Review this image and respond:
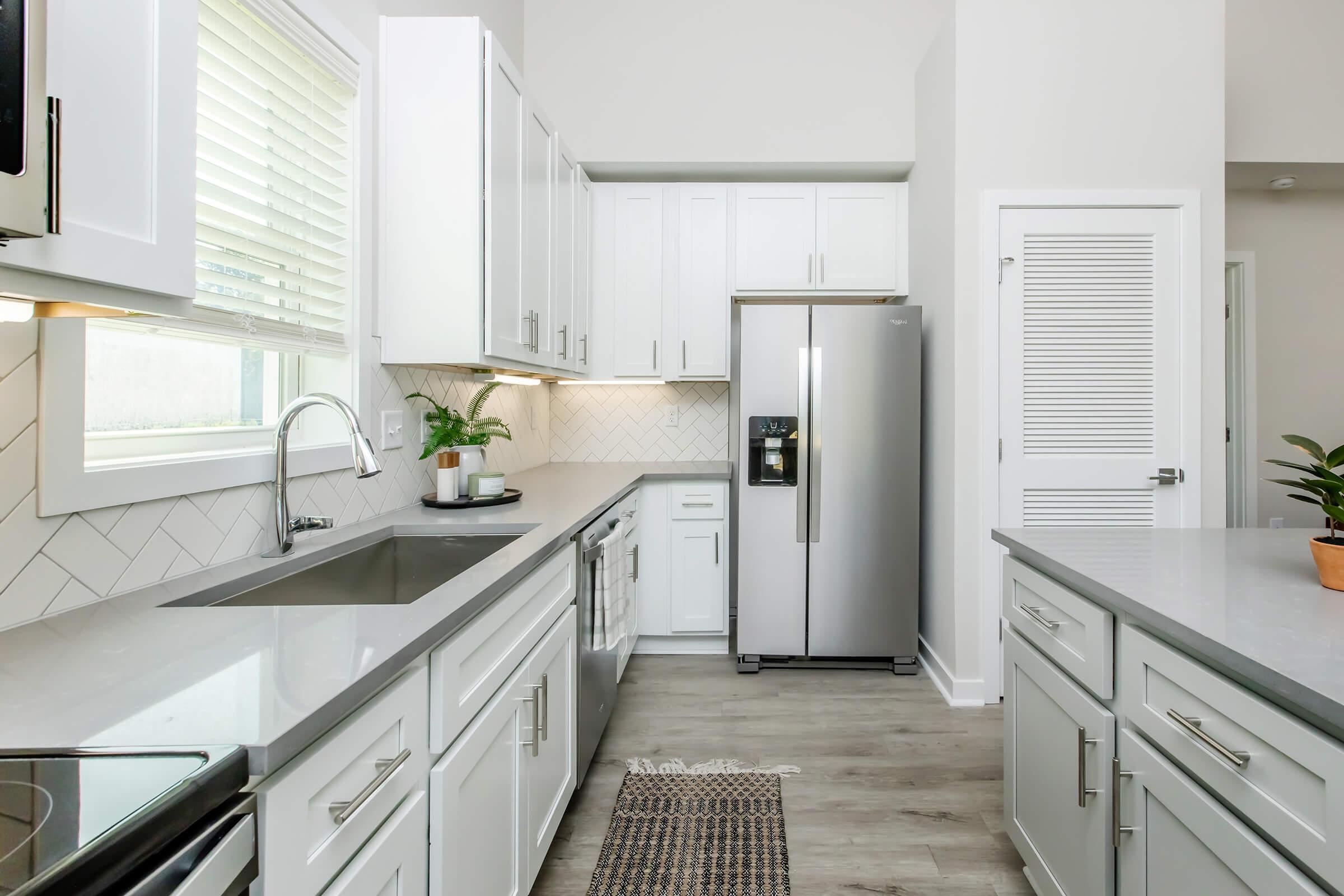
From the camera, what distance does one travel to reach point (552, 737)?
1750mm

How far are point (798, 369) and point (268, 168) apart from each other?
7.33 ft

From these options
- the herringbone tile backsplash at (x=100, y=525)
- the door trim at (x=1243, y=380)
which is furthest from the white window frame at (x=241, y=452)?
the door trim at (x=1243, y=380)

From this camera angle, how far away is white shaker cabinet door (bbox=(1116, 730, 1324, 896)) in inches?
35.4

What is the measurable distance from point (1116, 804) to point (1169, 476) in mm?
2120

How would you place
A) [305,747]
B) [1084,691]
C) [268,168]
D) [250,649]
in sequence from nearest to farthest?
[305,747], [250,649], [1084,691], [268,168]

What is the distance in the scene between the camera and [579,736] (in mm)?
2035

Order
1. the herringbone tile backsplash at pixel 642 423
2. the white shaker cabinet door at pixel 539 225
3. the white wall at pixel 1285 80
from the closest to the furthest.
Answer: the white shaker cabinet door at pixel 539 225 < the white wall at pixel 1285 80 < the herringbone tile backsplash at pixel 642 423

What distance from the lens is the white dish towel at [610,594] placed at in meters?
2.24

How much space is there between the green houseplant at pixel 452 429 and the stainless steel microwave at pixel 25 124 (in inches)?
61.0

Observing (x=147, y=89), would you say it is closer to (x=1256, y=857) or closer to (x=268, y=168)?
(x=268, y=168)

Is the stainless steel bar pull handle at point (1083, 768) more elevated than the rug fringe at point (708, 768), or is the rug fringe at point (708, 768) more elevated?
the stainless steel bar pull handle at point (1083, 768)

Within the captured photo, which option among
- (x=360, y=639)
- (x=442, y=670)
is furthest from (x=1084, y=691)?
(x=360, y=639)

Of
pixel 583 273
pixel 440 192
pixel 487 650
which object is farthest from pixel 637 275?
pixel 487 650

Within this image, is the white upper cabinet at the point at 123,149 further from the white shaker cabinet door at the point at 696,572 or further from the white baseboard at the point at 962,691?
the white baseboard at the point at 962,691
